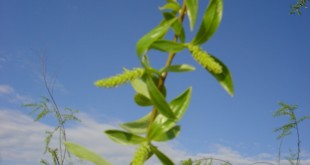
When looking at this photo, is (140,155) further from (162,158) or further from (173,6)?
(173,6)

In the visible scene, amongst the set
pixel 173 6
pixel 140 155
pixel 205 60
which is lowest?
pixel 140 155

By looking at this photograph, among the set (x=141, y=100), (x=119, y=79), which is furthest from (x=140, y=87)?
(x=119, y=79)

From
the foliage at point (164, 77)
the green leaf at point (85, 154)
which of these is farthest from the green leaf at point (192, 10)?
the green leaf at point (85, 154)

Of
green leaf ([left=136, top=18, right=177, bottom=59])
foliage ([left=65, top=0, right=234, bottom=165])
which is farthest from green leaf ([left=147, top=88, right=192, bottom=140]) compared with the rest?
green leaf ([left=136, top=18, right=177, bottom=59])

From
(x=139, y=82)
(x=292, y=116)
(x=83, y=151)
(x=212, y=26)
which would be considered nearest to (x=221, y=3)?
(x=212, y=26)

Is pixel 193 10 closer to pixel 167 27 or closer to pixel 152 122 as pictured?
pixel 167 27

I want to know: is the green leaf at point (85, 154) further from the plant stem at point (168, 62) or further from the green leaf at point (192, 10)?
the green leaf at point (192, 10)

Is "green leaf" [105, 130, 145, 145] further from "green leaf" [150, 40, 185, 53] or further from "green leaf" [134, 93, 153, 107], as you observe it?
"green leaf" [150, 40, 185, 53]
